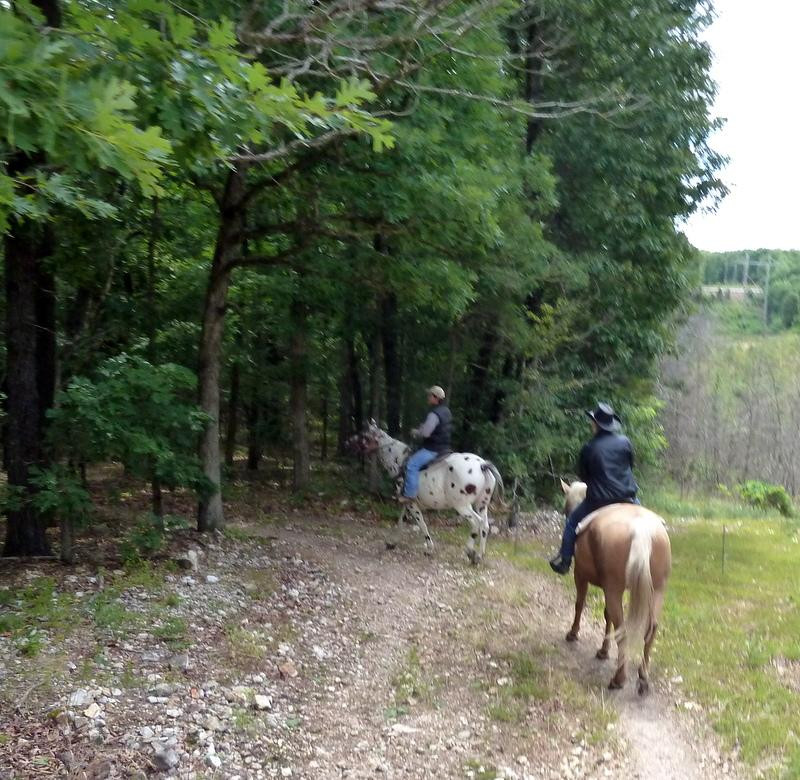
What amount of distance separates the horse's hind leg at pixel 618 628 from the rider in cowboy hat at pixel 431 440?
413 centimetres

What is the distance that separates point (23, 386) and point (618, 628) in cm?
643

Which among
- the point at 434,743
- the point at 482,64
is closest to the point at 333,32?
the point at 482,64

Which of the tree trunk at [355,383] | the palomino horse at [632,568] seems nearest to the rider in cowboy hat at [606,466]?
the palomino horse at [632,568]

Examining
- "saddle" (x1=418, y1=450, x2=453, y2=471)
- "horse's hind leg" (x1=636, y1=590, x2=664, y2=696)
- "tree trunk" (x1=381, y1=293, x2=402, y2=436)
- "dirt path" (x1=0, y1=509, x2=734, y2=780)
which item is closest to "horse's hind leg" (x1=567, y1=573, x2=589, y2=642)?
"dirt path" (x1=0, y1=509, x2=734, y2=780)

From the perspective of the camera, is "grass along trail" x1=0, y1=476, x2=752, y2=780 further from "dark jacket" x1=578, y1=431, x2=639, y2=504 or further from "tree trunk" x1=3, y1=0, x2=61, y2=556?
"dark jacket" x1=578, y1=431, x2=639, y2=504

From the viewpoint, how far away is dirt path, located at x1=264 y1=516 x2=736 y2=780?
4.87 m

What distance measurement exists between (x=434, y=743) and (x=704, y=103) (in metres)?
15.2

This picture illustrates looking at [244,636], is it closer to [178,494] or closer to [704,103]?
[178,494]

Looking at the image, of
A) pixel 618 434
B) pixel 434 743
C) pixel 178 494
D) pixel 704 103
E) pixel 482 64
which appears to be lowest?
pixel 178 494

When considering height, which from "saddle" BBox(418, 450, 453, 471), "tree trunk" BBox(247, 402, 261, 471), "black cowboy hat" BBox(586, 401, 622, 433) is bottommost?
"tree trunk" BBox(247, 402, 261, 471)

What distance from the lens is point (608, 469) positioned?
671 centimetres

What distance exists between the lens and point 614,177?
14844mm

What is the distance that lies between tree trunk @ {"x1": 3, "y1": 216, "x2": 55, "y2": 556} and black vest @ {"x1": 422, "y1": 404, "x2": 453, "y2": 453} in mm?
4879

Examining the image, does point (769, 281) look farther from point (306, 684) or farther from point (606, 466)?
point (306, 684)
